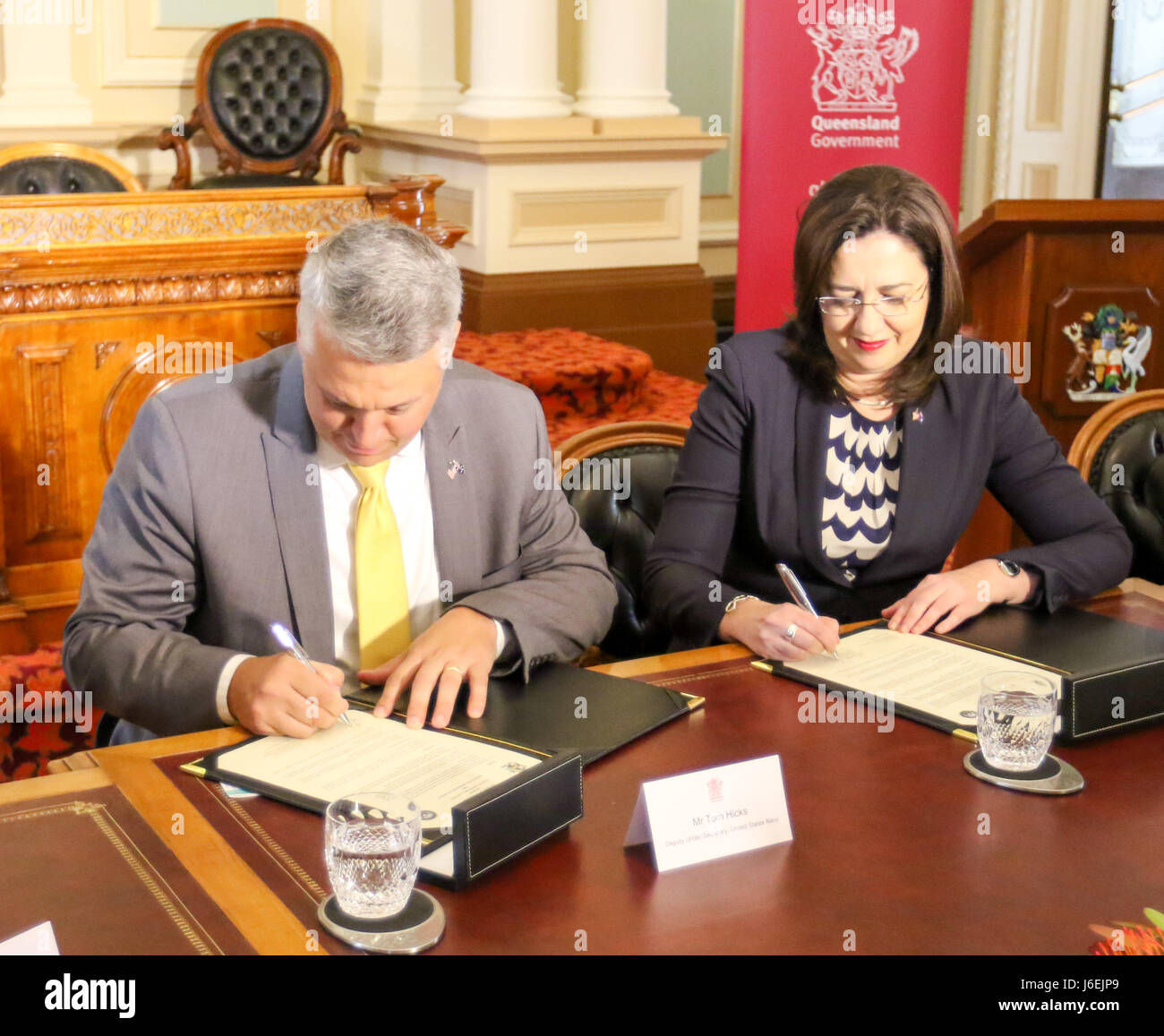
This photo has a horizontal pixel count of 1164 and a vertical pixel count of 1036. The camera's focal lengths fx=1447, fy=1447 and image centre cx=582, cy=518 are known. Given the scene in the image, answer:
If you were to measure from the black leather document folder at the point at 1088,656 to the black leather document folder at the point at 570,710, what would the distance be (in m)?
0.43

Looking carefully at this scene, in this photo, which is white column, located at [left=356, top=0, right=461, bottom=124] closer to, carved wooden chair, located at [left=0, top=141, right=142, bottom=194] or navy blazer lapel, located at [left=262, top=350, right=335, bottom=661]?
carved wooden chair, located at [left=0, top=141, right=142, bottom=194]

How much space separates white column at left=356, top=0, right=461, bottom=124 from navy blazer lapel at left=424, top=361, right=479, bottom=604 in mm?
5110

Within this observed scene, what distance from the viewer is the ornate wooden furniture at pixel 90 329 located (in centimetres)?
333

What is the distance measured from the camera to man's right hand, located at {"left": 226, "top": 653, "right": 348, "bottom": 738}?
1.54 m

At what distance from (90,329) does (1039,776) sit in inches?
103

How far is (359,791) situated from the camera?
1.40 metres

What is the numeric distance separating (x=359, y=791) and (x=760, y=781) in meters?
0.39

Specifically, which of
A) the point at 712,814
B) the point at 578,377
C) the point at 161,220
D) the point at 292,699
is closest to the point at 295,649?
the point at 292,699

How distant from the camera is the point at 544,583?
77.9 inches

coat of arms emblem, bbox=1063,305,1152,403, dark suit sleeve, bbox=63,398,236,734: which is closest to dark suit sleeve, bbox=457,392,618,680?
dark suit sleeve, bbox=63,398,236,734

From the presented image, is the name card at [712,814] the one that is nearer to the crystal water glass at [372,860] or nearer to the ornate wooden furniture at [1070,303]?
the crystal water glass at [372,860]

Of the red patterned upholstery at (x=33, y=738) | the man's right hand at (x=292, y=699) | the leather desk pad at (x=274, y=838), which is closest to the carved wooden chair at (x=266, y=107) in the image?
the red patterned upholstery at (x=33, y=738)

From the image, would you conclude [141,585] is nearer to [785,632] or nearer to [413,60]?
[785,632]

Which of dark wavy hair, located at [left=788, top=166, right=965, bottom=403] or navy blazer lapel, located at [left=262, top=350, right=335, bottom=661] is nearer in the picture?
navy blazer lapel, located at [left=262, top=350, right=335, bottom=661]
